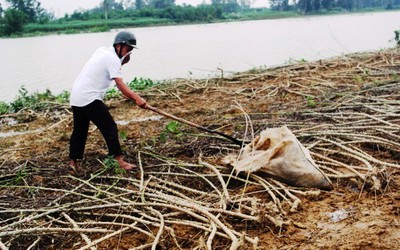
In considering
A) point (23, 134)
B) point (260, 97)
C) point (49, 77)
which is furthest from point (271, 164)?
point (49, 77)

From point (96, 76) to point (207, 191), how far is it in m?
1.40

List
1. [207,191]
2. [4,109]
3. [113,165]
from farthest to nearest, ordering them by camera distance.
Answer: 1. [4,109]
2. [113,165]
3. [207,191]

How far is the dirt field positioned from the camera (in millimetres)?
2721

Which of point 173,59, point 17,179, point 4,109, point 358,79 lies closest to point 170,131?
point 17,179

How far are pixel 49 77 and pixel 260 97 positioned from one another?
8113mm

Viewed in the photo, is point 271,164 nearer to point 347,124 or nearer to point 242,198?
point 242,198

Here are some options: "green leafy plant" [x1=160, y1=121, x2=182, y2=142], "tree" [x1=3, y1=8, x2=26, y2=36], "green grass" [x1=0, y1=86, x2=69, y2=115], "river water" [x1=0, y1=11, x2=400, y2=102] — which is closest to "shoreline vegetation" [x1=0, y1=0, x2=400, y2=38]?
"tree" [x1=3, y1=8, x2=26, y2=36]

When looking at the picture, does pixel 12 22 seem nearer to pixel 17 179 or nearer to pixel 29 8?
pixel 29 8

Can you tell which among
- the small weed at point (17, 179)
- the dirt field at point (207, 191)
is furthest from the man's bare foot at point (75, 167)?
the small weed at point (17, 179)

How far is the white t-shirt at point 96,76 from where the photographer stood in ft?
A: 12.0

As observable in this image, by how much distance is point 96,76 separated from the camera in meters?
3.73

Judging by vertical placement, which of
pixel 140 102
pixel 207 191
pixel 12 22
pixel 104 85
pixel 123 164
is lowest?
pixel 207 191

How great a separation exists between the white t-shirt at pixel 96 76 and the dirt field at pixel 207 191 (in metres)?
0.65

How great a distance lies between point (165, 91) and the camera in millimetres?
8000
